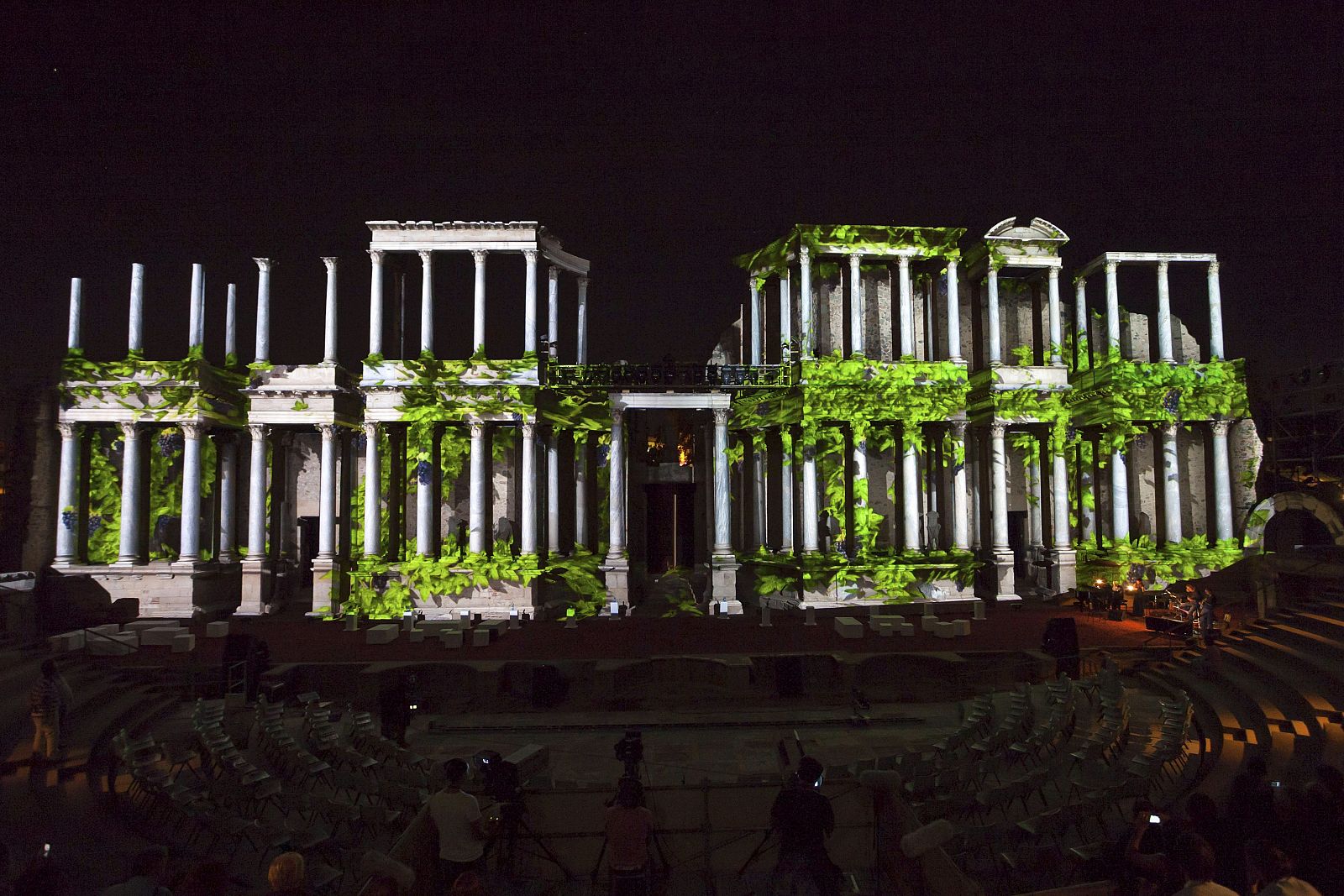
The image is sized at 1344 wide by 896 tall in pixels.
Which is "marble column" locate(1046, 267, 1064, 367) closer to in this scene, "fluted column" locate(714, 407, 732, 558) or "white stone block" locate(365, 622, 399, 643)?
"fluted column" locate(714, 407, 732, 558)

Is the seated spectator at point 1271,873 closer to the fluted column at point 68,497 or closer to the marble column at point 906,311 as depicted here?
the marble column at point 906,311

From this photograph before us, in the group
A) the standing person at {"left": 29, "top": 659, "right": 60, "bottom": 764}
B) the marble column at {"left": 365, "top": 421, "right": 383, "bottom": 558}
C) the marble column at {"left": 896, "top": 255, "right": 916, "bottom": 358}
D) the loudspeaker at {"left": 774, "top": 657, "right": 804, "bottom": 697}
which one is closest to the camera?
the standing person at {"left": 29, "top": 659, "right": 60, "bottom": 764}

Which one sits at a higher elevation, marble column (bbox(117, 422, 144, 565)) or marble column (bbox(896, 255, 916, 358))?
marble column (bbox(896, 255, 916, 358))

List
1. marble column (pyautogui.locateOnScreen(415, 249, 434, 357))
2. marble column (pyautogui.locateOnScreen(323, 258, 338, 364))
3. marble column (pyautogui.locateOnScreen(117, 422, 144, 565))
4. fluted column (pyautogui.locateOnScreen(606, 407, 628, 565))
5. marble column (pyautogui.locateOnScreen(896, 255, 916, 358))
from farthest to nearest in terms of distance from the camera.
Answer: marble column (pyautogui.locateOnScreen(896, 255, 916, 358)) < marble column (pyautogui.locateOnScreen(323, 258, 338, 364)) < fluted column (pyautogui.locateOnScreen(606, 407, 628, 565)) < marble column (pyautogui.locateOnScreen(415, 249, 434, 357)) < marble column (pyautogui.locateOnScreen(117, 422, 144, 565))

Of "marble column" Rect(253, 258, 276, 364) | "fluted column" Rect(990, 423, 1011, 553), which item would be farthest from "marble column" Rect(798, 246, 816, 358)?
"marble column" Rect(253, 258, 276, 364)

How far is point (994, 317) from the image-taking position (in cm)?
2936

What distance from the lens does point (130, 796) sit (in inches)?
431

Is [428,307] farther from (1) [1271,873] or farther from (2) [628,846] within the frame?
(1) [1271,873]

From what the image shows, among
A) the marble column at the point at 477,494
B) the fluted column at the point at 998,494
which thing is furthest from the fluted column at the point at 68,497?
the fluted column at the point at 998,494

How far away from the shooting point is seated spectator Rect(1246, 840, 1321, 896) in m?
5.36

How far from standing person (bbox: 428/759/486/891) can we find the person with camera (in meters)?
3.14

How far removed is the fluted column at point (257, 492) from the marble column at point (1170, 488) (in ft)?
113

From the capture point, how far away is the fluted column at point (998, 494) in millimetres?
28609

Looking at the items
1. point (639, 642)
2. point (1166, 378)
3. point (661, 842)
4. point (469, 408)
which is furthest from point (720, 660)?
point (1166, 378)
